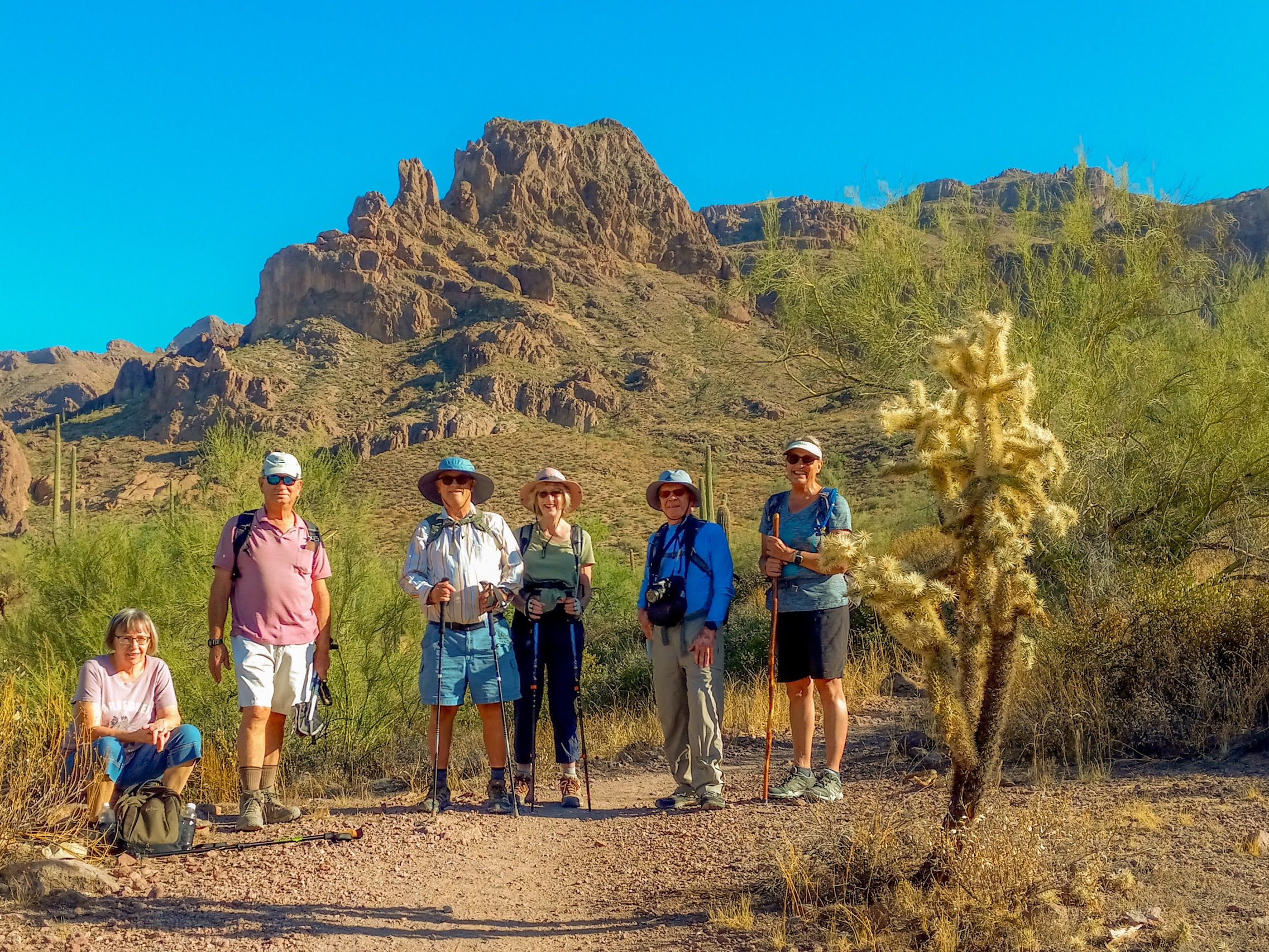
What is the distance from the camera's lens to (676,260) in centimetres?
9725

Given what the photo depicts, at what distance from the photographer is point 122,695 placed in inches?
213

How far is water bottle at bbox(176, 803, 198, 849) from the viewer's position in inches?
204

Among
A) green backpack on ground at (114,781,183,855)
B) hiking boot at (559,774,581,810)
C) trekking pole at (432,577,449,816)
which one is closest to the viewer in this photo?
green backpack on ground at (114,781,183,855)

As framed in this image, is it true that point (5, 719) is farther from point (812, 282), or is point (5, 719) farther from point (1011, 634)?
point (812, 282)

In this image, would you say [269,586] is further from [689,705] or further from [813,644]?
[813,644]

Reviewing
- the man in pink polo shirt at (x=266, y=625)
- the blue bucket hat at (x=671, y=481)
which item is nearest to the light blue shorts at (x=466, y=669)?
the man in pink polo shirt at (x=266, y=625)

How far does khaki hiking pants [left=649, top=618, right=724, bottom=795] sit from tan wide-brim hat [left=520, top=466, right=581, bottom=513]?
3.58ft

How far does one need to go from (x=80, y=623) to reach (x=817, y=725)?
6444 millimetres

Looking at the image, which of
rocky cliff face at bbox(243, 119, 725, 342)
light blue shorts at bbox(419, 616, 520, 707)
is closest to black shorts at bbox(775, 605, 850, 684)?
light blue shorts at bbox(419, 616, 520, 707)

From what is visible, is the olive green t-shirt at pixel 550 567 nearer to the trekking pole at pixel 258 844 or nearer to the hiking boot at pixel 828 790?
the trekking pole at pixel 258 844

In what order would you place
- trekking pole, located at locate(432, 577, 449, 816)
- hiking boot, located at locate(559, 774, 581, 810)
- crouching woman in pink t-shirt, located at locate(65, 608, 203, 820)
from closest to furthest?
crouching woman in pink t-shirt, located at locate(65, 608, 203, 820), trekking pole, located at locate(432, 577, 449, 816), hiking boot, located at locate(559, 774, 581, 810)

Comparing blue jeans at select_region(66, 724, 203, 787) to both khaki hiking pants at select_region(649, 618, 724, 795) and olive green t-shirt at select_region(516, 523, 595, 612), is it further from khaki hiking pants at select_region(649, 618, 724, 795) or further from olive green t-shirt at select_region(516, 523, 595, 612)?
khaki hiking pants at select_region(649, 618, 724, 795)

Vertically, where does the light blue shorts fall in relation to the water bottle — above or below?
above

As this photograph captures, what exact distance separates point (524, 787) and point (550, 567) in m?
1.36
